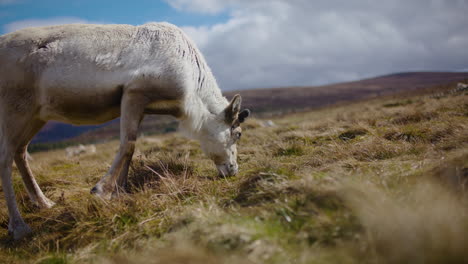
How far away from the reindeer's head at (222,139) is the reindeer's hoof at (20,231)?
2928 millimetres

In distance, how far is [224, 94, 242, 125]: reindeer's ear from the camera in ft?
16.9

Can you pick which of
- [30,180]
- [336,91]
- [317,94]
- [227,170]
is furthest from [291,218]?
[336,91]

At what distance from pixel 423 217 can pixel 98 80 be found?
168 inches

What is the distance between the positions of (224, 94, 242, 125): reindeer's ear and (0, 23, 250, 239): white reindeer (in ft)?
2.47

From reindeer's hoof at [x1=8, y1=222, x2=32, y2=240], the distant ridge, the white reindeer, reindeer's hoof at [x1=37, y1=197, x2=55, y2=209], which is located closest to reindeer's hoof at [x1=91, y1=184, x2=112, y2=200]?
the white reindeer

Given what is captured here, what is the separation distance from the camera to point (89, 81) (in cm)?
424

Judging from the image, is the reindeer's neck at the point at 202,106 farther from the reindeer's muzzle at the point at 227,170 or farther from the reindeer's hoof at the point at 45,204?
the reindeer's hoof at the point at 45,204

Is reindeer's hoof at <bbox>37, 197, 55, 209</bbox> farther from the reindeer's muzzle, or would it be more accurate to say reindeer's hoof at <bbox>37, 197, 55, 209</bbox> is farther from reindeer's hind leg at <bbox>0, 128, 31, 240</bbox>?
the reindeer's muzzle

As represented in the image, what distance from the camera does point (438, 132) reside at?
5.00 meters

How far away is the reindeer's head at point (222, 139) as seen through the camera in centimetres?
513

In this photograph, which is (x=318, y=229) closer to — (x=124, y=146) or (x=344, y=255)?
(x=344, y=255)

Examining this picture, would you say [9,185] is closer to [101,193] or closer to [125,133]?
[101,193]

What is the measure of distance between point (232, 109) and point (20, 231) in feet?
12.1

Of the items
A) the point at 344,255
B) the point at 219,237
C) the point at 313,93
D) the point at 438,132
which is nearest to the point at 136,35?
the point at 219,237
